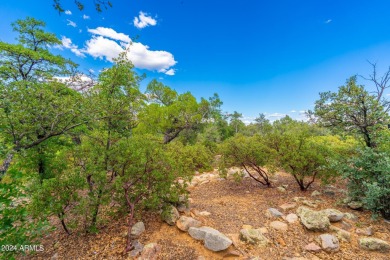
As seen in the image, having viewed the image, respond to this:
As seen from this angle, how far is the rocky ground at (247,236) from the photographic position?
138 inches

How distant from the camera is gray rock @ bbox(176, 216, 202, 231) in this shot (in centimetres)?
420

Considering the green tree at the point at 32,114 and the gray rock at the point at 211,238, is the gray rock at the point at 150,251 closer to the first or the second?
the gray rock at the point at 211,238

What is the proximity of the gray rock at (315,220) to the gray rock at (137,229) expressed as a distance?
3924 mm

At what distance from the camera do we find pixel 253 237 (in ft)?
12.8

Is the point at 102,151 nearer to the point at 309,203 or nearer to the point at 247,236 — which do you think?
the point at 247,236

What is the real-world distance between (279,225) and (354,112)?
4.03 meters

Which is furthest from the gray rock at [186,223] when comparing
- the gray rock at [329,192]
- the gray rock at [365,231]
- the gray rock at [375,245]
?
the gray rock at [329,192]

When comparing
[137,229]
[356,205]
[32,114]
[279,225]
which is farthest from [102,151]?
[356,205]

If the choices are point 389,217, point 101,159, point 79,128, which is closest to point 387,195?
point 389,217

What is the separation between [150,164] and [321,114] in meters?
5.53

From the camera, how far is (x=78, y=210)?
3715 mm

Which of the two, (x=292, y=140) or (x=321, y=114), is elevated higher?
(x=321, y=114)

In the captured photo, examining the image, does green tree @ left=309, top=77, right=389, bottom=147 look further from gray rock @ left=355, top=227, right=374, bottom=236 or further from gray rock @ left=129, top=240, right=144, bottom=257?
gray rock @ left=129, top=240, right=144, bottom=257

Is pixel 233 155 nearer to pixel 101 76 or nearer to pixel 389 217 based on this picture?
pixel 389 217
